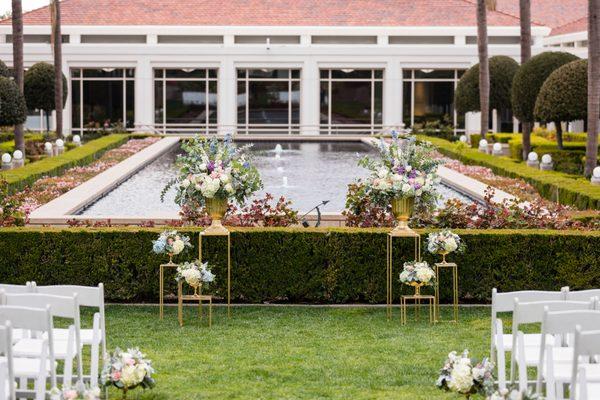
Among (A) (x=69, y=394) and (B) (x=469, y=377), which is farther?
(B) (x=469, y=377)

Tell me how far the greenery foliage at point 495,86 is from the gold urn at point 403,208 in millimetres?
25287

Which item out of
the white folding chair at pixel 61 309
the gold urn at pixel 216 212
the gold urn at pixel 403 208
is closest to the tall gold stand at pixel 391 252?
the gold urn at pixel 403 208

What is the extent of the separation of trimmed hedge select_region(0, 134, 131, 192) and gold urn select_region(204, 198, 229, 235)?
7511 mm

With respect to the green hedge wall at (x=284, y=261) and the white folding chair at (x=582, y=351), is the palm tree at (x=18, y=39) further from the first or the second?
the white folding chair at (x=582, y=351)

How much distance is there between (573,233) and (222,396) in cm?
549

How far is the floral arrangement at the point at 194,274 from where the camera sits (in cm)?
1127

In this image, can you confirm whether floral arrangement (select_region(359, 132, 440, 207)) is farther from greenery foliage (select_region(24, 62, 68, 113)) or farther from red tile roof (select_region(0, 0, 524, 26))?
red tile roof (select_region(0, 0, 524, 26))

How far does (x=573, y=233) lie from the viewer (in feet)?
41.2

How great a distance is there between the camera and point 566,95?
26.1 m

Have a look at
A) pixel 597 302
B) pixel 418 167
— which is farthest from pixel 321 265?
pixel 597 302

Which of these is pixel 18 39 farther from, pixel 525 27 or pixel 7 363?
pixel 7 363

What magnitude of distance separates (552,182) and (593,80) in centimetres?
394

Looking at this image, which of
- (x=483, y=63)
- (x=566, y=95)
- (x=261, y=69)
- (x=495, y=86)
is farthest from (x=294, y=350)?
(x=261, y=69)

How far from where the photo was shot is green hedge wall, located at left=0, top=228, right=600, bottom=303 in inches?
495
